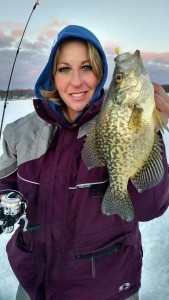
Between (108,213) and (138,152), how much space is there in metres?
0.40

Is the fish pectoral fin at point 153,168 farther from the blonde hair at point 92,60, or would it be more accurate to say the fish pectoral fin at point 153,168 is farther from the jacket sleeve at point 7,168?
the jacket sleeve at point 7,168

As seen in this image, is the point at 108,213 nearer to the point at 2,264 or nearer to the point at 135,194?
the point at 135,194

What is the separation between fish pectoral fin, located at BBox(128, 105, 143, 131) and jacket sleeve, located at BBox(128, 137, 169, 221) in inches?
12.9

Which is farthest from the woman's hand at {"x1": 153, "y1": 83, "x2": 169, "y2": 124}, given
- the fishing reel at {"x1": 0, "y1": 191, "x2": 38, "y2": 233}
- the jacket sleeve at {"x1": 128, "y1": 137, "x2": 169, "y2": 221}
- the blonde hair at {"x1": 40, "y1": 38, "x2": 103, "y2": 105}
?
the fishing reel at {"x1": 0, "y1": 191, "x2": 38, "y2": 233}

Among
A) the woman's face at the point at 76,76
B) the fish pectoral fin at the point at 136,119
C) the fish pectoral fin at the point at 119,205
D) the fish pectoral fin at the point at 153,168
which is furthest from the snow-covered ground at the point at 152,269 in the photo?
the fish pectoral fin at the point at 136,119

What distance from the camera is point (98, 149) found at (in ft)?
5.69

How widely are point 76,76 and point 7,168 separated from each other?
2.60 feet

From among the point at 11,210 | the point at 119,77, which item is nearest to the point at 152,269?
the point at 11,210

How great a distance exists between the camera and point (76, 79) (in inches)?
79.5

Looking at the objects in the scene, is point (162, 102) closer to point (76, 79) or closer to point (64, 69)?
point (76, 79)

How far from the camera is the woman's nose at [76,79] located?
6.62 ft

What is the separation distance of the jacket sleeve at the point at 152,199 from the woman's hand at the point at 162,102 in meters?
0.27

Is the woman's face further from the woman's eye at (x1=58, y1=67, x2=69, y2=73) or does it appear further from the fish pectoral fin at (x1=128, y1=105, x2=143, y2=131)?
the fish pectoral fin at (x1=128, y1=105, x2=143, y2=131)

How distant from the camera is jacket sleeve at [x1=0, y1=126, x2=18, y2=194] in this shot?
7.55ft
